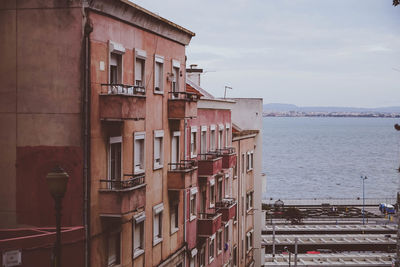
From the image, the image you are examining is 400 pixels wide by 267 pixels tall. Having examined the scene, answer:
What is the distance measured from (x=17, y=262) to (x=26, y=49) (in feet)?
20.5

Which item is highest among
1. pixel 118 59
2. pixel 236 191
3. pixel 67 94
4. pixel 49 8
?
Answer: pixel 49 8

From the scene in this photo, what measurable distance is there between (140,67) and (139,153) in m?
3.26

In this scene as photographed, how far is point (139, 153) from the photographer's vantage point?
2300cm

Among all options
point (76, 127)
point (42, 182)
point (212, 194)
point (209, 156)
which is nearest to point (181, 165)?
point (209, 156)

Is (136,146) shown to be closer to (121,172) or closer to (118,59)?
(121,172)

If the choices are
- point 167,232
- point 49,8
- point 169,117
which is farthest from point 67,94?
point 167,232

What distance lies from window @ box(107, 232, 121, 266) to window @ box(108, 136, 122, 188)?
198 cm

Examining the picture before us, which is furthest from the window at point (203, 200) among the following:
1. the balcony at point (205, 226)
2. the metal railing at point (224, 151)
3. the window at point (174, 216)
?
the window at point (174, 216)

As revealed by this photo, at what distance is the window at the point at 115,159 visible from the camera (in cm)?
2017

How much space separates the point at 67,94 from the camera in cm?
1830

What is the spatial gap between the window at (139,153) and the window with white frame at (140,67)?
1.96 m

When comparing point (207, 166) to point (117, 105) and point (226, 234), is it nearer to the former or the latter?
point (226, 234)

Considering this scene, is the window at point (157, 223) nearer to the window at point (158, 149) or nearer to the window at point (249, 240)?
the window at point (158, 149)

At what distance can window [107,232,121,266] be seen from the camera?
20.6 meters
